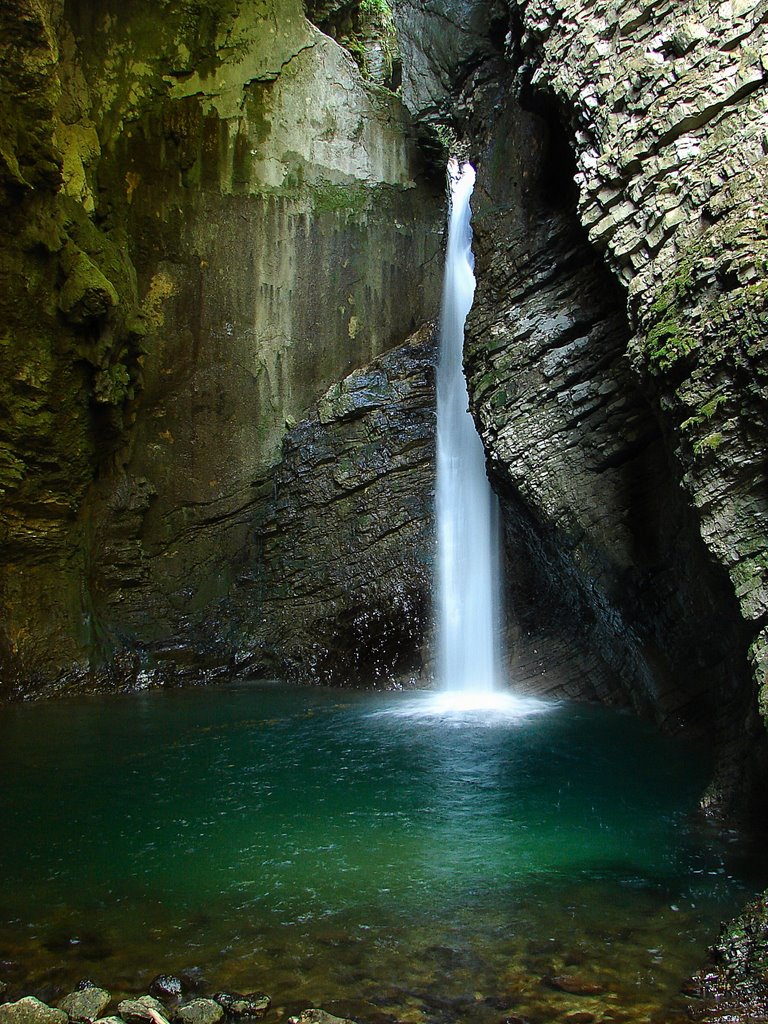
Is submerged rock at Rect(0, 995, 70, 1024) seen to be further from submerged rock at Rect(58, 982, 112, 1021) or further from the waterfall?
the waterfall

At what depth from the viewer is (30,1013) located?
3846 mm

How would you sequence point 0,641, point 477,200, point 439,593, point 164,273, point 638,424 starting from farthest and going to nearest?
point 164,273 → point 439,593 → point 0,641 → point 477,200 → point 638,424

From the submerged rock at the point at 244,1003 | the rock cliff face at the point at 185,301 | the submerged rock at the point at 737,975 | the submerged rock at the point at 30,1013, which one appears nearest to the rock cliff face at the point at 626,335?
the submerged rock at the point at 737,975

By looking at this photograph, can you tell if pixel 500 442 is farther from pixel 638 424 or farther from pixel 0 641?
pixel 0 641

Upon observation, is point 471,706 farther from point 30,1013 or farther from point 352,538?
point 30,1013

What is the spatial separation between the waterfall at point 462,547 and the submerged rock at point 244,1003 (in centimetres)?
856

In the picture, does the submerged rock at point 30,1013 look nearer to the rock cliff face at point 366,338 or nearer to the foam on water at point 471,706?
the rock cliff face at point 366,338

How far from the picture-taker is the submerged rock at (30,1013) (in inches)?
150

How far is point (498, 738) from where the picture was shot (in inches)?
385

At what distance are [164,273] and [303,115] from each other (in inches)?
159

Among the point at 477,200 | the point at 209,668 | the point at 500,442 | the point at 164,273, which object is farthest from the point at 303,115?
the point at 209,668

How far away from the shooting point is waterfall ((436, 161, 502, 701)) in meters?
13.2

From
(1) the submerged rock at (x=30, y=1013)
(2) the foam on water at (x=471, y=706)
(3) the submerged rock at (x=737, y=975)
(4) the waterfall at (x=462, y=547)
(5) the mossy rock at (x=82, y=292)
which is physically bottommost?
(3) the submerged rock at (x=737, y=975)

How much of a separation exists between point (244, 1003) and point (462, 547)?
9944mm
